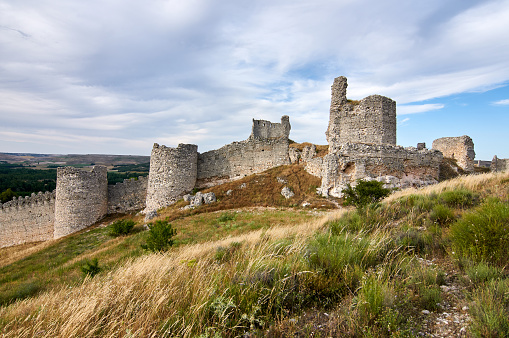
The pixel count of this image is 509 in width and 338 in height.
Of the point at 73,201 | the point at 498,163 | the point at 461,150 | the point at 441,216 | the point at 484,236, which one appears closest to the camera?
the point at 484,236

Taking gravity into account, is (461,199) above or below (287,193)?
above

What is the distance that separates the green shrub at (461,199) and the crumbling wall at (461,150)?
61.2 feet

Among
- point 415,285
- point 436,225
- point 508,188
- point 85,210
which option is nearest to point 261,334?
point 415,285

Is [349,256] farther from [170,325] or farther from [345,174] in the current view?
[345,174]

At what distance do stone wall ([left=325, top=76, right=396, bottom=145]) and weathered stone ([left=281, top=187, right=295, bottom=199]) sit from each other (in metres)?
5.41

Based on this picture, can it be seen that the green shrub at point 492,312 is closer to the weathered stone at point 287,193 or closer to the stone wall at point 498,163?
the weathered stone at point 287,193

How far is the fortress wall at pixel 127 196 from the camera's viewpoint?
2656 cm

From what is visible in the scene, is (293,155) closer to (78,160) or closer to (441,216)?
(441,216)

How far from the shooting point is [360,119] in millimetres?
19891

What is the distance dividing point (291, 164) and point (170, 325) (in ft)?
76.8

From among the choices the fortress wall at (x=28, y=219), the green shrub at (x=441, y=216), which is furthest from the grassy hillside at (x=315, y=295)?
the fortress wall at (x=28, y=219)

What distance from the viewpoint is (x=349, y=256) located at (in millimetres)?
4152

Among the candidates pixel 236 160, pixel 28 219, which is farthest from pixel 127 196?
pixel 236 160

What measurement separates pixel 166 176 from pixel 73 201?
8706mm
